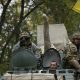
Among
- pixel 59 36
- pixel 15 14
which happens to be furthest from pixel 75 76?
pixel 15 14

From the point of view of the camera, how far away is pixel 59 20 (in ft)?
78.1

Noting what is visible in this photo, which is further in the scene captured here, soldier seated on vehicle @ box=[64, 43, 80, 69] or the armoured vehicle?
soldier seated on vehicle @ box=[64, 43, 80, 69]

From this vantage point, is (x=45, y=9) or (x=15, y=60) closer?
(x=15, y=60)

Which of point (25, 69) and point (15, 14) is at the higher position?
point (15, 14)

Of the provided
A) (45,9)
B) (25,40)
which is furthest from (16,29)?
(25,40)

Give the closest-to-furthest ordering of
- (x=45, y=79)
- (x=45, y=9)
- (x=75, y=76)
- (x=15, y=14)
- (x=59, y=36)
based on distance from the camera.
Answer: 1. (x=45, y=79)
2. (x=75, y=76)
3. (x=59, y=36)
4. (x=45, y=9)
5. (x=15, y=14)

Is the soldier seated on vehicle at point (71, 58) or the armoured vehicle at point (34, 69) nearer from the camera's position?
the armoured vehicle at point (34, 69)

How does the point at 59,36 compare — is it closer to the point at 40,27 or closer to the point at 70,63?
the point at 40,27

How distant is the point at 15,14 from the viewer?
25594mm

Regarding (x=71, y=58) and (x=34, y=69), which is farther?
(x=71, y=58)

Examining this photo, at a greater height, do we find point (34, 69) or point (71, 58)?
point (71, 58)

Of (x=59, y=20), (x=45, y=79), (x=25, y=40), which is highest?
(x=59, y=20)

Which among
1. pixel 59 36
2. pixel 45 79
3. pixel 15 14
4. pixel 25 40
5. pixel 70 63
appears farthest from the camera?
pixel 15 14

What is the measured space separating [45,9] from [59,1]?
7.48ft
